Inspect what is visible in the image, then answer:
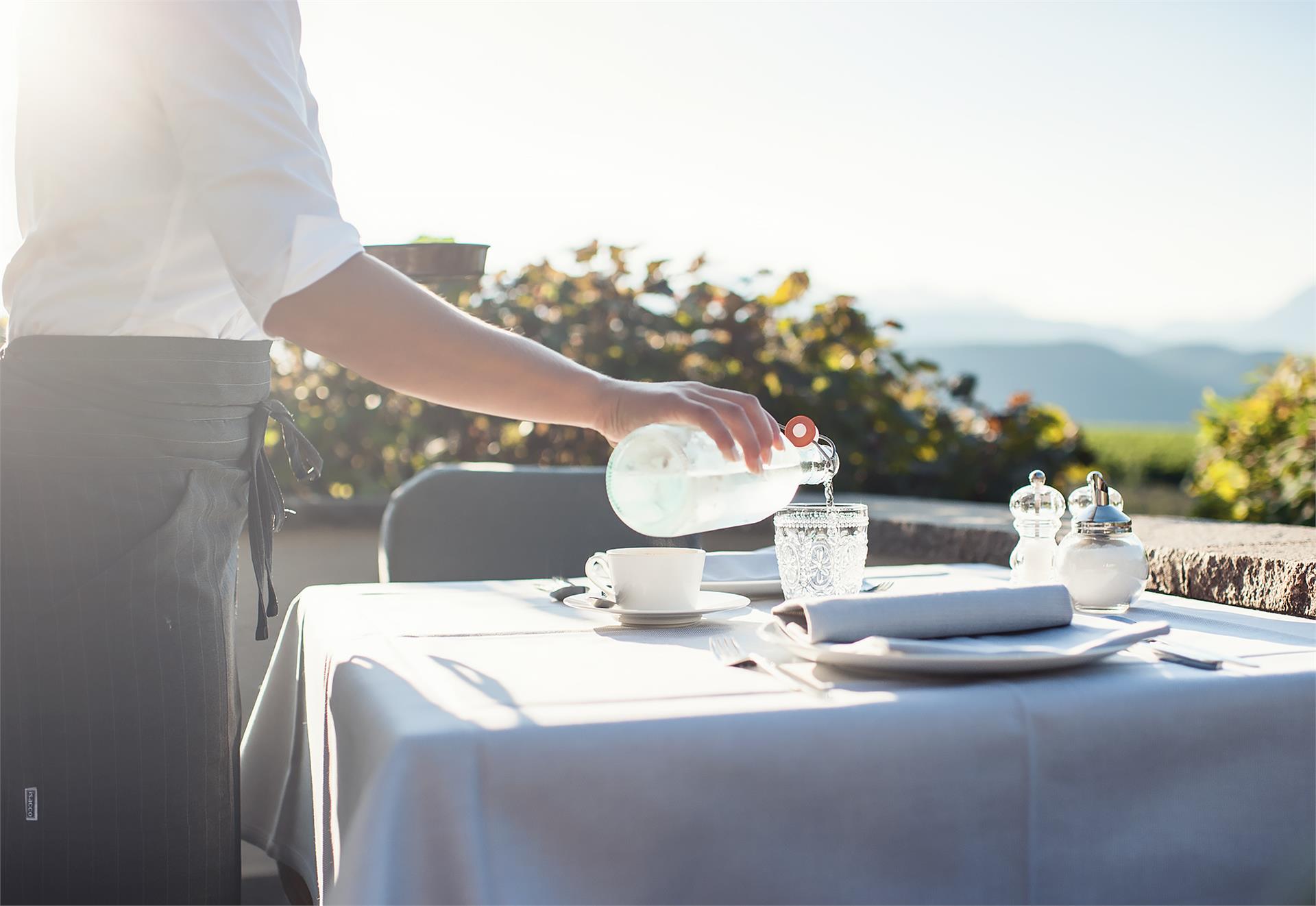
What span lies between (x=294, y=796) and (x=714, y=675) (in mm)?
671

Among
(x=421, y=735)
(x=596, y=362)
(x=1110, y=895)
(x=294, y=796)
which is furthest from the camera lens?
(x=596, y=362)

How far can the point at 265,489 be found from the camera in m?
1.24

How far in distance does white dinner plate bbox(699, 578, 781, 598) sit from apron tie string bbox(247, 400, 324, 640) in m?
0.58

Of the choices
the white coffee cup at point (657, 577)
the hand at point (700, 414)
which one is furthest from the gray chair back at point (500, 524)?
the hand at point (700, 414)

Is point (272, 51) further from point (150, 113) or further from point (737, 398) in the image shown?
point (737, 398)

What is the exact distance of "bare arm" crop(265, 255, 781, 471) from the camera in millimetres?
944

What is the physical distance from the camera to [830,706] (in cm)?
81

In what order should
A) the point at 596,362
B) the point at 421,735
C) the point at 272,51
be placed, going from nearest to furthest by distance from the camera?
1. the point at 421,735
2. the point at 272,51
3. the point at 596,362

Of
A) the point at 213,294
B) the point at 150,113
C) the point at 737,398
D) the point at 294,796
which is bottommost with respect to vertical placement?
the point at 294,796

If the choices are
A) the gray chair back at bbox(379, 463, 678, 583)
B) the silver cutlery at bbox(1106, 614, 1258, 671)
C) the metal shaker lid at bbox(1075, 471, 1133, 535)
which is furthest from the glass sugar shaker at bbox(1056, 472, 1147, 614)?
the gray chair back at bbox(379, 463, 678, 583)

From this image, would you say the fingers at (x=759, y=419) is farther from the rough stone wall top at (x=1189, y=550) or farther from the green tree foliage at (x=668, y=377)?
the green tree foliage at (x=668, y=377)

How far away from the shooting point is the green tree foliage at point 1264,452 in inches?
138

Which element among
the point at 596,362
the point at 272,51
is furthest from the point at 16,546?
the point at 596,362

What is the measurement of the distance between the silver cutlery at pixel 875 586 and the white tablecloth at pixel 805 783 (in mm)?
460
